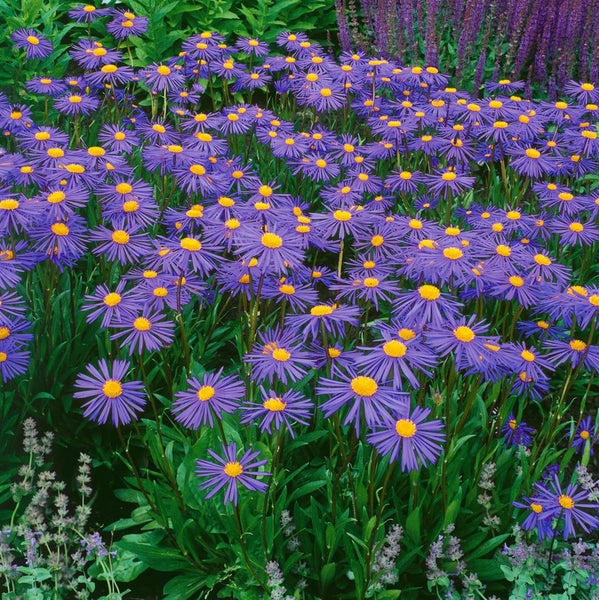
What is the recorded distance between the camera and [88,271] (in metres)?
2.81

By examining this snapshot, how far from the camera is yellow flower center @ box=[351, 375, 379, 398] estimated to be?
159 cm

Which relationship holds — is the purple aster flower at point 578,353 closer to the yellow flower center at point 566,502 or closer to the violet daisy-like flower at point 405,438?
the yellow flower center at point 566,502

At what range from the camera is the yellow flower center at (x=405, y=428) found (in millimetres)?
1578

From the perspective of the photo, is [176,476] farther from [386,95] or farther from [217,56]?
[386,95]

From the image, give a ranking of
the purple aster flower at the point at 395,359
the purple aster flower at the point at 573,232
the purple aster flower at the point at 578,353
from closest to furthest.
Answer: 1. the purple aster flower at the point at 395,359
2. the purple aster flower at the point at 578,353
3. the purple aster flower at the point at 573,232

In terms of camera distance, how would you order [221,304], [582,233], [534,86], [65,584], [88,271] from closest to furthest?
[65,584], [582,233], [88,271], [221,304], [534,86]

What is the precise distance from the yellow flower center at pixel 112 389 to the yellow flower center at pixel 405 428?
2.15 ft

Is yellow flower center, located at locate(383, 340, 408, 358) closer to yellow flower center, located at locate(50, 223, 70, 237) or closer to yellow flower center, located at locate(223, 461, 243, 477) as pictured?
yellow flower center, located at locate(223, 461, 243, 477)

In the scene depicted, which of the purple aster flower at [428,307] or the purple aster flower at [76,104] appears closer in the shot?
the purple aster flower at [428,307]

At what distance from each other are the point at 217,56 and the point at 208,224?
1587 millimetres

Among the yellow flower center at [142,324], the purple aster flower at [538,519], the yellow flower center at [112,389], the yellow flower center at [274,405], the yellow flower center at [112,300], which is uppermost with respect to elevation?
the yellow flower center at [112,300]

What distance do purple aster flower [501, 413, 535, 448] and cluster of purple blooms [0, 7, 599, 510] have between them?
4.7 inches

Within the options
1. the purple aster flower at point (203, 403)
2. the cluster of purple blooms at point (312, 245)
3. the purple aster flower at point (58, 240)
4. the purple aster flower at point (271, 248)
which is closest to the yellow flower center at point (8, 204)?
the cluster of purple blooms at point (312, 245)

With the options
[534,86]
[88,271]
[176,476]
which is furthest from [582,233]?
[534,86]
